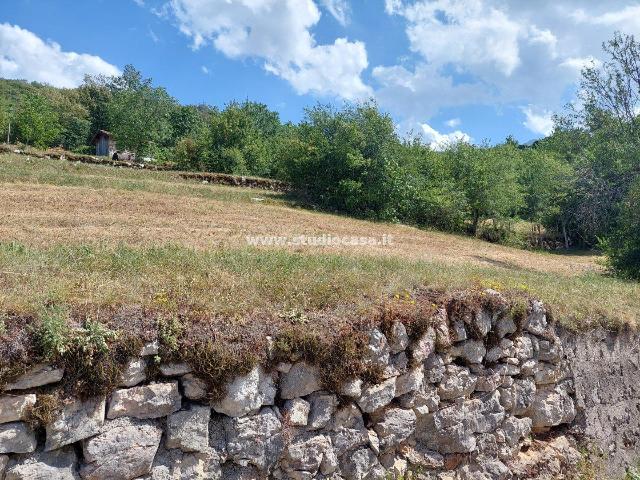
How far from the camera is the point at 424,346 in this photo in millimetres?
4891

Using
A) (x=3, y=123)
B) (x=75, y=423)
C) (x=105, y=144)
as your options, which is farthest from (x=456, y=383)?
(x=105, y=144)

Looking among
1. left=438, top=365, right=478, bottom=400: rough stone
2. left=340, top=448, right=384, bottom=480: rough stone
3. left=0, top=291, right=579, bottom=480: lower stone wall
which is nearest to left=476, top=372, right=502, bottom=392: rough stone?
left=0, top=291, right=579, bottom=480: lower stone wall

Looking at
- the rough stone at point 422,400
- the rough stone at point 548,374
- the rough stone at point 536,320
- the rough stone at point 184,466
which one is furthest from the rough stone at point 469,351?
the rough stone at point 184,466

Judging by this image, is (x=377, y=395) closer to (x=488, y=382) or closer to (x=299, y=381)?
(x=299, y=381)

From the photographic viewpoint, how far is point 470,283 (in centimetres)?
595

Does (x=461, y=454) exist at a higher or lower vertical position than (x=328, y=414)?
lower

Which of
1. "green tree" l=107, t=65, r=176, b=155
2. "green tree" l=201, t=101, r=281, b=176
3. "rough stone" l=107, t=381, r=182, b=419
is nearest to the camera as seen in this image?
"rough stone" l=107, t=381, r=182, b=419

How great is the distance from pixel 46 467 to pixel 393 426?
3.05 m

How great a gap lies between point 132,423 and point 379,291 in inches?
112

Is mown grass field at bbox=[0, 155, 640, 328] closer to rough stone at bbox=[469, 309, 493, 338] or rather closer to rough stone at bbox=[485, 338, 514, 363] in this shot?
rough stone at bbox=[469, 309, 493, 338]

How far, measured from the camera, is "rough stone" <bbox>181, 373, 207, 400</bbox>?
366cm

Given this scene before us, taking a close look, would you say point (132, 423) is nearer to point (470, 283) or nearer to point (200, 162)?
point (470, 283)

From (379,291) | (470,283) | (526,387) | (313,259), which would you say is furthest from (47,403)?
(526,387)

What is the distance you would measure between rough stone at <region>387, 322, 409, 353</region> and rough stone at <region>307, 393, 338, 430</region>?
2.84 ft
